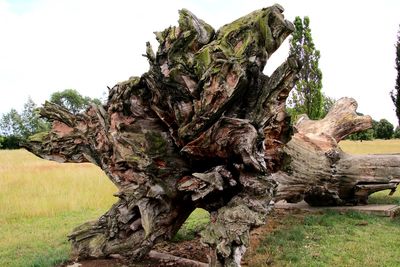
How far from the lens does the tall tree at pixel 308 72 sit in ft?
86.8

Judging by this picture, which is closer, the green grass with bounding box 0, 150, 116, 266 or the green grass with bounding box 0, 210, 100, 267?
the green grass with bounding box 0, 210, 100, 267

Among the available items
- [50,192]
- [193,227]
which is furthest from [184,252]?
[50,192]

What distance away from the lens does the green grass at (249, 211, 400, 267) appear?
6.60m

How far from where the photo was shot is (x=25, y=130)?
85.0m

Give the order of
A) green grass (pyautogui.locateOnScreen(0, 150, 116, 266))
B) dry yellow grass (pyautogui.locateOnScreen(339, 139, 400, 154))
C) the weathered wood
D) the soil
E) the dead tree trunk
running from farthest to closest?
dry yellow grass (pyautogui.locateOnScreen(339, 139, 400, 154))
the weathered wood
green grass (pyautogui.locateOnScreen(0, 150, 116, 266))
the soil
the dead tree trunk

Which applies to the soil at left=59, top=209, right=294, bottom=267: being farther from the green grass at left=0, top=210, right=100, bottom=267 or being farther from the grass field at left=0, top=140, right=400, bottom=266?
the green grass at left=0, top=210, right=100, bottom=267

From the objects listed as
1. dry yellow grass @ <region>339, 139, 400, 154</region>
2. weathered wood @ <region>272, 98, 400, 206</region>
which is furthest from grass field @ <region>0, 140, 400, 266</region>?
dry yellow grass @ <region>339, 139, 400, 154</region>

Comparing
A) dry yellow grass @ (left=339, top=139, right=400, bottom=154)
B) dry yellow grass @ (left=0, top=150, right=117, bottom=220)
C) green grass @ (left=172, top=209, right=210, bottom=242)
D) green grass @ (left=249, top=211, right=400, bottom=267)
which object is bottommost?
green grass @ (left=249, top=211, right=400, bottom=267)

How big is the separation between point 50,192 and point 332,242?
26.8 ft

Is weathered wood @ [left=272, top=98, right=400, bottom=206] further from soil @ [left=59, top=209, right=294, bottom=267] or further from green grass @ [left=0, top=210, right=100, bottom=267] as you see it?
green grass @ [left=0, top=210, right=100, bottom=267]

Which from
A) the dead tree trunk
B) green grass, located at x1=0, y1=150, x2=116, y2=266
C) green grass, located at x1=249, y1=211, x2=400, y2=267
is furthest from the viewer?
green grass, located at x1=0, y1=150, x2=116, y2=266

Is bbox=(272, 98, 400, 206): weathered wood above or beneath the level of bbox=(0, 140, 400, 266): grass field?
above

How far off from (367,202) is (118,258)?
6341 millimetres

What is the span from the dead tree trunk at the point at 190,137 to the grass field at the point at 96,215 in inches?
50.7
